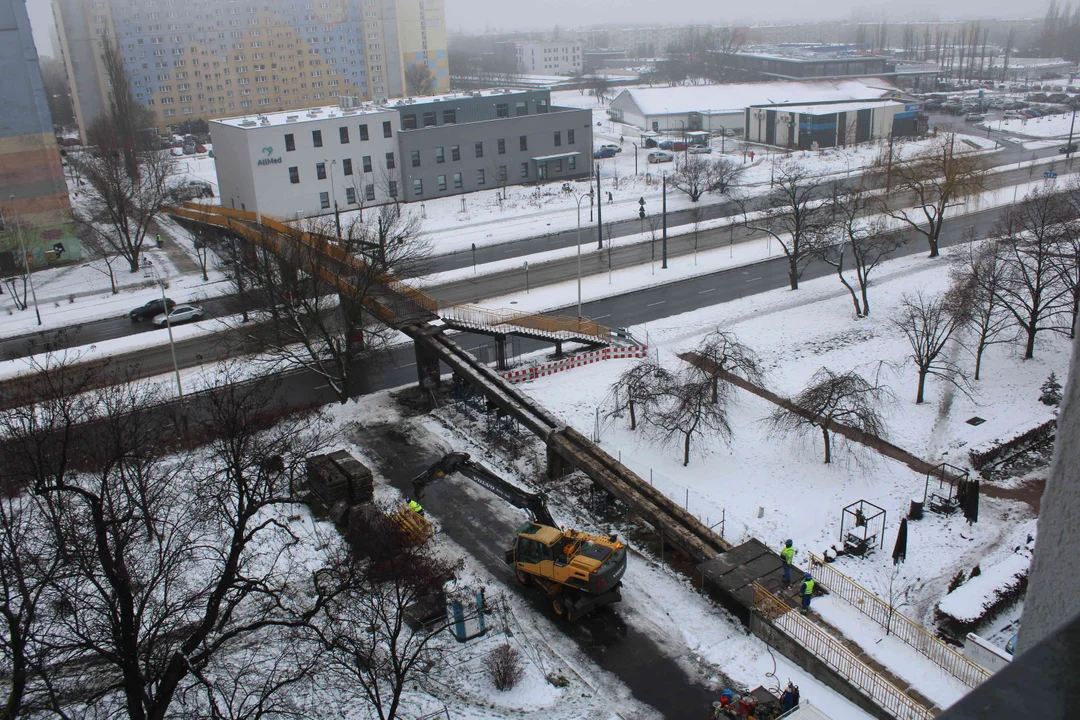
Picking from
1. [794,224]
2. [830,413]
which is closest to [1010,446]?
[830,413]

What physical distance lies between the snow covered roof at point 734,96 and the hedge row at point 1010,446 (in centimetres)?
7707

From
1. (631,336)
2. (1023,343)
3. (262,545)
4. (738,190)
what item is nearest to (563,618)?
(262,545)

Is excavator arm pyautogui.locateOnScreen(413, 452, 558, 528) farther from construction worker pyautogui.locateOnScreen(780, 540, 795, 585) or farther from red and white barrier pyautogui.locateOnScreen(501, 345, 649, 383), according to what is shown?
red and white barrier pyautogui.locateOnScreen(501, 345, 649, 383)

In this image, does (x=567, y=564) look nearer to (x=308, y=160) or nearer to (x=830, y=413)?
(x=830, y=413)

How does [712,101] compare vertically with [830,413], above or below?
above

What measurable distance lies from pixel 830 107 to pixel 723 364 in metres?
70.7

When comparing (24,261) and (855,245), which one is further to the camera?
(24,261)

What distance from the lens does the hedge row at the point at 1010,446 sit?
1086 inches

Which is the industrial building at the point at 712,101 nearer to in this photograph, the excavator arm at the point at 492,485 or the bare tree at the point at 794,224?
the bare tree at the point at 794,224

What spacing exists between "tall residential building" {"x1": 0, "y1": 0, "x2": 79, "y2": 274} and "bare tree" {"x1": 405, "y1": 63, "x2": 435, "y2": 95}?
88.1 meters

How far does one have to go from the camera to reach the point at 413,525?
944 inches

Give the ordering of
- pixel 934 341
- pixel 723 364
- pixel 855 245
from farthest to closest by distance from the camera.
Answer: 1. pixel 855 245
2. pixel 723 364
3. pixel 934 341

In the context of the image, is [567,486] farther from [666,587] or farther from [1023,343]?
[1023,343]

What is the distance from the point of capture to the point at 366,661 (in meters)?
16.9
